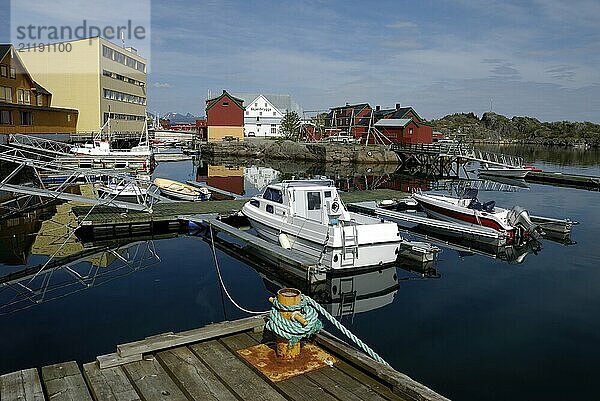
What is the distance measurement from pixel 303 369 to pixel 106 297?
8.51 m

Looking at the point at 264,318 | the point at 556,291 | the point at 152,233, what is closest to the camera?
the point at 264,318

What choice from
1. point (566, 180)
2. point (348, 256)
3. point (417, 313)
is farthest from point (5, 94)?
point (566, 180)

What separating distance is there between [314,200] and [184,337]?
1020 cm

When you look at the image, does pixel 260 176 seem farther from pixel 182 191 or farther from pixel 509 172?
pixel 509 172

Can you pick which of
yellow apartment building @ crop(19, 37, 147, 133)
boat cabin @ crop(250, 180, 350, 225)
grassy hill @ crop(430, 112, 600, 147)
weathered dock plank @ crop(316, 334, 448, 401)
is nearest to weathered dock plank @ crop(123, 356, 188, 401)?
weathered dock plank @ crop(316, 334, 448, 401)

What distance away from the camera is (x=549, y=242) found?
18.9 metres

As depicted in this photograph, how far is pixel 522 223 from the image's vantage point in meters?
18.0

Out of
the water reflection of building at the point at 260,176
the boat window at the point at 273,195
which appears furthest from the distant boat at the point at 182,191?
the water reflection of building at the point at 260,176

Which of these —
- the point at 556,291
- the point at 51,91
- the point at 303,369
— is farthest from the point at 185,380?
the point at 51,91

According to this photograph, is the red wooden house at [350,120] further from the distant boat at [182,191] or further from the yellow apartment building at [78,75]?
the distant boat at [182,191]

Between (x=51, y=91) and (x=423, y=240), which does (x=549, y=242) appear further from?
(x=51, y=91)

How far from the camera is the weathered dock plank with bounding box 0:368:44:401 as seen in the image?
4.66m

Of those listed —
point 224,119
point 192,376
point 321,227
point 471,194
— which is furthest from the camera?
point 224,119

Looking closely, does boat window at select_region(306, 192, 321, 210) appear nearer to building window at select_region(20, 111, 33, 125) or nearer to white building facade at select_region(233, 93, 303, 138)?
building window at select_region(20, 111, 33, 125)
